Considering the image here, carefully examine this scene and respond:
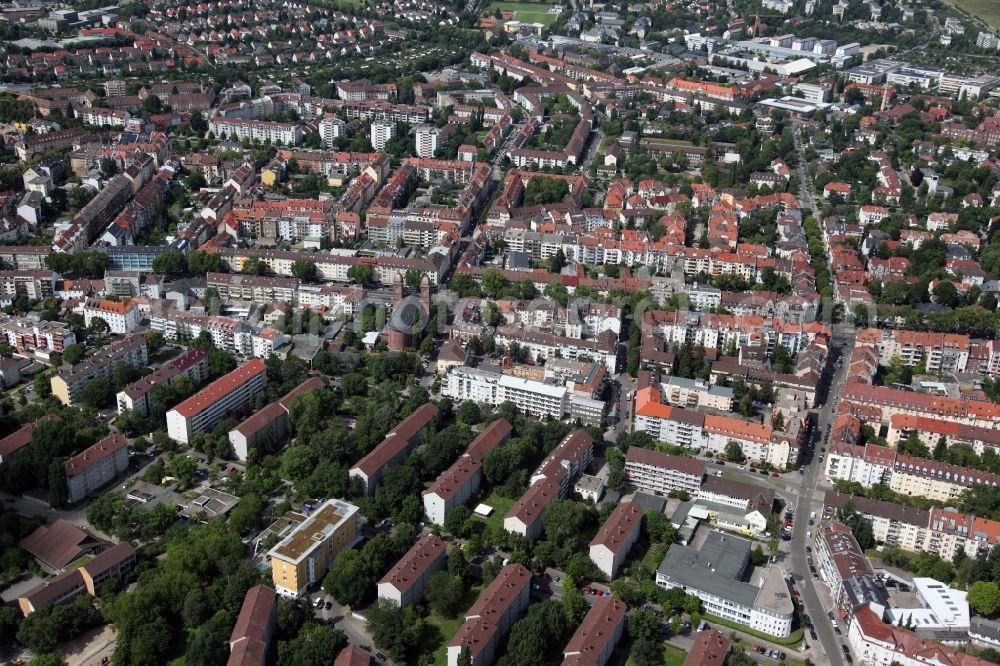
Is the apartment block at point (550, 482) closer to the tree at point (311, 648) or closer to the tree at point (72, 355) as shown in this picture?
the tree at point (311, 648)

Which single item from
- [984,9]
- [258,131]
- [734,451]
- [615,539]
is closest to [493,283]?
[734,451]

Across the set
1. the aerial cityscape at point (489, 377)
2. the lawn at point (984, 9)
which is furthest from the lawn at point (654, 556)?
the lawn at point (984, 9)

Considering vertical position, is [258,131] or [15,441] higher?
[258,131]

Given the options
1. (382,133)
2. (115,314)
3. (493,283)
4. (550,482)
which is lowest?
(550,482)

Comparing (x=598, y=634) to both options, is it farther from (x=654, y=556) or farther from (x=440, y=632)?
(x=654, y=556)

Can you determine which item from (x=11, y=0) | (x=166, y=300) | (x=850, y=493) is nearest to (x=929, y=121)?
Result: (x=850, y=493)

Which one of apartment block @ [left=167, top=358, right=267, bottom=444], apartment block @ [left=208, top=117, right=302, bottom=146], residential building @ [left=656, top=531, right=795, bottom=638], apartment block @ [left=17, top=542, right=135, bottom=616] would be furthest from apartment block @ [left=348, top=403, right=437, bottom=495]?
apartment block @ [left=208, top=117, right=302, bottom=146]
